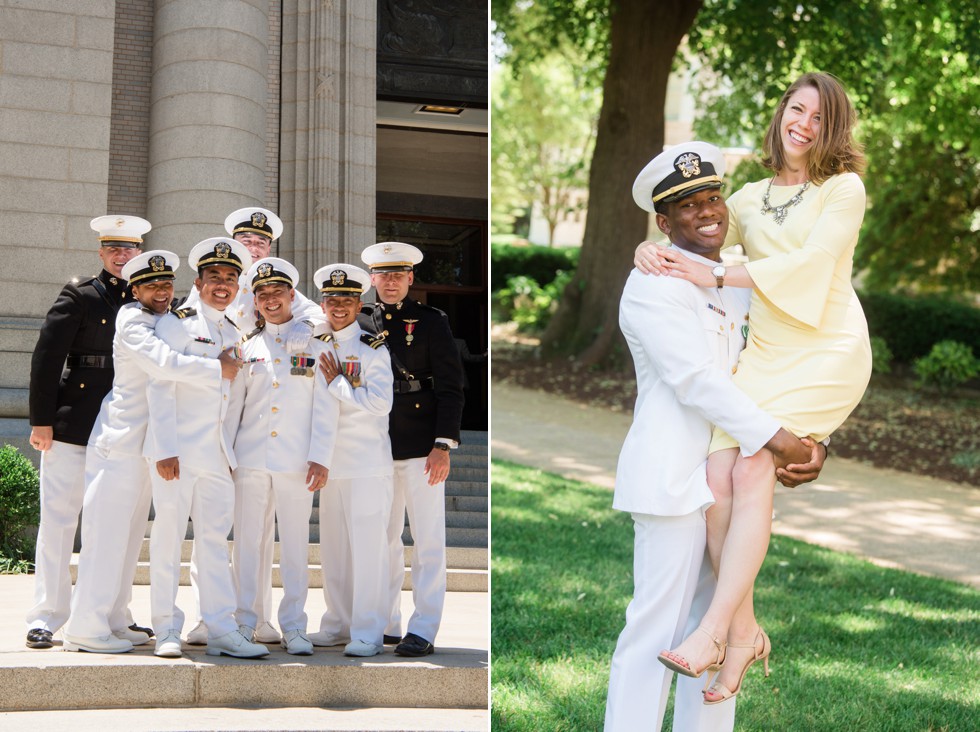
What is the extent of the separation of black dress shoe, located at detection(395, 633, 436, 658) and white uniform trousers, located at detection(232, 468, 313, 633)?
542 millimetres

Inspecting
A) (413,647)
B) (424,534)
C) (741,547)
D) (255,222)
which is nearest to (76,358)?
(255,222)

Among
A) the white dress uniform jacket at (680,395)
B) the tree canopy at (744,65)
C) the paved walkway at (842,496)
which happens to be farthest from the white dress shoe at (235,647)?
the tree canopy at (744,65)

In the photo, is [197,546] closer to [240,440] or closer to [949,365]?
[240,440]

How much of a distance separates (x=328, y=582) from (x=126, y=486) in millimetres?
1284

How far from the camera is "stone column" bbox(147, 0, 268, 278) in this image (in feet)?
44.4

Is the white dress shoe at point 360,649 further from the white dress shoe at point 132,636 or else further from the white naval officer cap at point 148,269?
the white naval officer cap at point 148,269

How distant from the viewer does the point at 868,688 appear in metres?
6.06

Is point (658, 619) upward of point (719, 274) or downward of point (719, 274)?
downward

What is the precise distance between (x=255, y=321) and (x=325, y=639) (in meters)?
1.89

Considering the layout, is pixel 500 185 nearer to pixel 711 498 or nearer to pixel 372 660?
pixel 372 660

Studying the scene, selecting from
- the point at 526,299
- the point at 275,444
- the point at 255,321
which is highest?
the point at 526,299

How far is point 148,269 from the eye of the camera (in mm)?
6203

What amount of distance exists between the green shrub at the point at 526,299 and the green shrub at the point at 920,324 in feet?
21.6

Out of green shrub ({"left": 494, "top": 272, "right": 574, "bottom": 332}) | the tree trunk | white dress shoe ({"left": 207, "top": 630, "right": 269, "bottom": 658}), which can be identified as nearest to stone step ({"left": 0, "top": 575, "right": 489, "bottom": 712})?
white dress shoe ({"left": 207, "top": 630, "right": 269, "bottom": 658})
